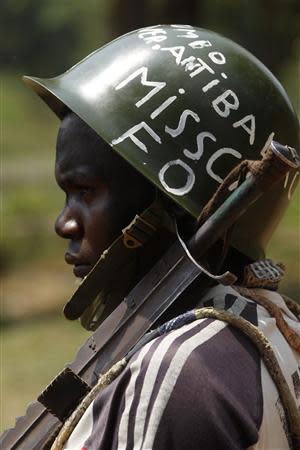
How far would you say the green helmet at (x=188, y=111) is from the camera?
334 cm

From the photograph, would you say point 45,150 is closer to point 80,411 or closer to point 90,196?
point 90,196

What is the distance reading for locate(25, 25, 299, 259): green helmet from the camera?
3.34m

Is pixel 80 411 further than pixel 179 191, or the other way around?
pixel 179 191

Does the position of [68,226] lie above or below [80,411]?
above

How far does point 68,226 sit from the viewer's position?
3.36 metres

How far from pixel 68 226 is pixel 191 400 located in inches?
29.7


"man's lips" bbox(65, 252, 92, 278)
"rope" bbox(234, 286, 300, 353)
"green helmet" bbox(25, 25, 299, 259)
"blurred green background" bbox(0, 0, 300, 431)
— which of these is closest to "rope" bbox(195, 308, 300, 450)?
"rope" bbox(234, 286, 300, 353)

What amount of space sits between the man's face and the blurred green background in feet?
13.8

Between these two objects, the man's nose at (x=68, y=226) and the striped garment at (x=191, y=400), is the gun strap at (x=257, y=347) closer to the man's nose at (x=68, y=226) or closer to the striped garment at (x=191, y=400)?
the striped garment at (x=191, y=400)

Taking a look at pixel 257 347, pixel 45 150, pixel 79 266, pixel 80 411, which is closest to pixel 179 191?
pixel 79 266

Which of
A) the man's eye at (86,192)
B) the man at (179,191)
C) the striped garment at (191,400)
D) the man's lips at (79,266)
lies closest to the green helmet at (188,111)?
the man at (179,191)

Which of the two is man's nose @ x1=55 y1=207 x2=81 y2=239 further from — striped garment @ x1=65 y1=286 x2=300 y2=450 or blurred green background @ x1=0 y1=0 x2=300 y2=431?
blurred green background @ x1=0 y1=0 x2=300 y2=431

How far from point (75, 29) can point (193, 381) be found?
56.6 feet

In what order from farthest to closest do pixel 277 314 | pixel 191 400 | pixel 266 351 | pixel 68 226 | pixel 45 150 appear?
pixel 45 150 < pixel 68 226 < pixel 277 314 < pixel 266 351 < pixel 191 400
